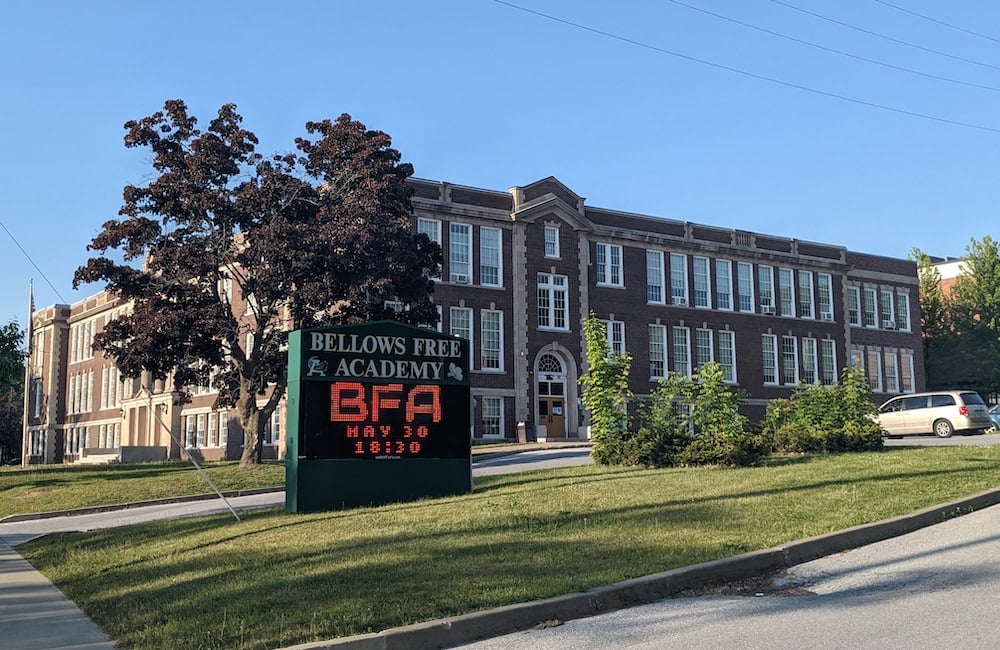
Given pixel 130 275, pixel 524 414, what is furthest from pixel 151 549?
pixel 524 414

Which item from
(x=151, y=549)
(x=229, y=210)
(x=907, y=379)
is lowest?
(x=151, y=549)

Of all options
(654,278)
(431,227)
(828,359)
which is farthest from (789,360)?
(431,227)

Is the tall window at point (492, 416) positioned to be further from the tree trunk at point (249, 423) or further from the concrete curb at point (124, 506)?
the concrete curb at point (124, 506)

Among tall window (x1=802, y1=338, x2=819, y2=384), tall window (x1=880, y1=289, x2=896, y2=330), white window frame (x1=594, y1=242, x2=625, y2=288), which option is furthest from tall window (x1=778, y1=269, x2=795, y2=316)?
white window frame (x1=594, y1=242, x2=625, y2=288)

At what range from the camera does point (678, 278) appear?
5369cm

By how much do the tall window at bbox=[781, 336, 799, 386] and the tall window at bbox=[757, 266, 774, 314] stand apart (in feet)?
6.92

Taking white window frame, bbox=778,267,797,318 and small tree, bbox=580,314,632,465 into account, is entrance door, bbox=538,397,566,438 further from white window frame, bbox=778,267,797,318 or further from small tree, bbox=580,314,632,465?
small tree, bbox=580,314,632,465

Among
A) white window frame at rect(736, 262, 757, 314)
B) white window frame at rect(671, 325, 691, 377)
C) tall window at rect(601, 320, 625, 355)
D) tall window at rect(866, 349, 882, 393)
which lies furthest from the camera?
tall window at rect(866, 349, 882, 393)

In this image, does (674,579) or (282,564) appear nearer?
(674,579)

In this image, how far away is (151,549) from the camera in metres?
14.2

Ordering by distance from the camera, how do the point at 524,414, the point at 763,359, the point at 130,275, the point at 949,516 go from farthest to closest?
the point at 763,359
the point at 524,414
the point at 130,275
the point at 949,516

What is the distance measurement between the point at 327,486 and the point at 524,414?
30.4 meters

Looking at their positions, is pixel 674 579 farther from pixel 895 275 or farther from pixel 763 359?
pixel 895 275

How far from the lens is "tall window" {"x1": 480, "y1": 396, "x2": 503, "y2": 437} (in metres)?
45.4
